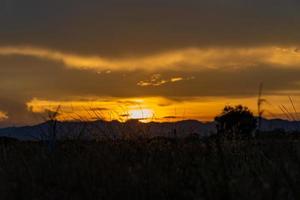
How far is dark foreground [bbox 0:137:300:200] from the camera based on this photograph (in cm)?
793

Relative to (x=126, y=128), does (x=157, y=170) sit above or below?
below

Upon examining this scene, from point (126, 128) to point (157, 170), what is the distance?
3.27m

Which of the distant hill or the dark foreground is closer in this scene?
the dark foreground

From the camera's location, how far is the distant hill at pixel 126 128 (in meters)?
12.4

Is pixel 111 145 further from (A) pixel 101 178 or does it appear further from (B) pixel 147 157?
(A) pixel 101 178

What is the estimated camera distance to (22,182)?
10.4 metres

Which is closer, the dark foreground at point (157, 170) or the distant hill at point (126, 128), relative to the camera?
the dark foreground at point (157, 170)

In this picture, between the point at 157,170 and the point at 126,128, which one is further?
the point at 126,128

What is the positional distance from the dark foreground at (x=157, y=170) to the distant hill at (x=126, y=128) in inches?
11.0

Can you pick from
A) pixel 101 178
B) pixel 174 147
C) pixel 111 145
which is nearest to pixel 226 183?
pixel 101 178

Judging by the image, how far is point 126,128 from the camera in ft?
42.3

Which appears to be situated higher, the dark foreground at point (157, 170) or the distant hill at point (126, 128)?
the distant hill at point (126, 128)

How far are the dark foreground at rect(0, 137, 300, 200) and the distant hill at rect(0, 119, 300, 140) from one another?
28cm

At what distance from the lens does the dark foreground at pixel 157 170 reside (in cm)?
793
